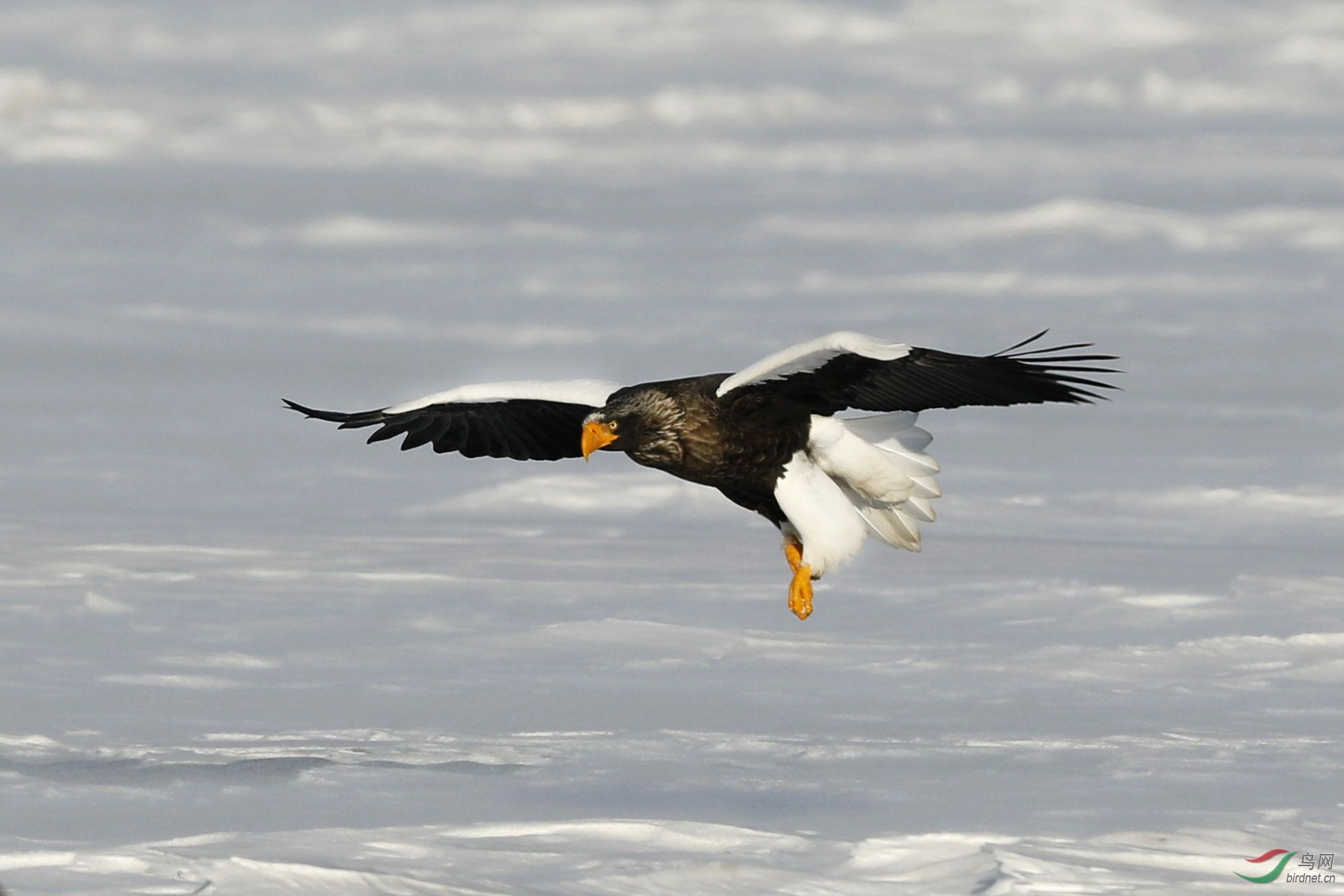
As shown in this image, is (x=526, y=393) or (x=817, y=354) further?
(x=526, y=393)

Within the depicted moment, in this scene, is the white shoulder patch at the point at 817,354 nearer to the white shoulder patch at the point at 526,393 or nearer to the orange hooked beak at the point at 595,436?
the orange hooked beak at the point at 595,436

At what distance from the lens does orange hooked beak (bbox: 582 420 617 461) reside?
485 inches

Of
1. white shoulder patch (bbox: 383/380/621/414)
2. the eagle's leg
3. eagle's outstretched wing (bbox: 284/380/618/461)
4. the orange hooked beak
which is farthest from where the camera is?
eagle's outstretched wing (bbox: 284/380/618/461)

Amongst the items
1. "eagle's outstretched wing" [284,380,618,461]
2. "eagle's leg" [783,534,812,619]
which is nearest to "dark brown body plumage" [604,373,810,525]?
"eagle's leg" [783,534,812,619]

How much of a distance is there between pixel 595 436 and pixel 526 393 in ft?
4.38

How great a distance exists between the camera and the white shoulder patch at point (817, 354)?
11664 millimetres

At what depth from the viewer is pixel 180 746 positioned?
16375mm

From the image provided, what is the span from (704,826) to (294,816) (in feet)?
9.13

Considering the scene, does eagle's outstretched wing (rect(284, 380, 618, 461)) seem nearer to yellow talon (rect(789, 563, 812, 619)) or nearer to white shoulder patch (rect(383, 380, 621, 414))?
white shoulder patch (rect(383, 380, 621, 414))

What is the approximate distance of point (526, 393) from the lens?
13555 mm

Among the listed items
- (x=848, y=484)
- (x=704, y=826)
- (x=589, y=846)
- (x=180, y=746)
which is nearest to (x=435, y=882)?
(x=589, y=846)

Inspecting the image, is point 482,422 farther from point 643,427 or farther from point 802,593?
point 802,593

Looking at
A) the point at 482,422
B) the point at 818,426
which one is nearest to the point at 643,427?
the point at 818,426

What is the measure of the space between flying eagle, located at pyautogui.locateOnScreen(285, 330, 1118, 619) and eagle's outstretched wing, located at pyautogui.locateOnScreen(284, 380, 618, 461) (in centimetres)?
42
